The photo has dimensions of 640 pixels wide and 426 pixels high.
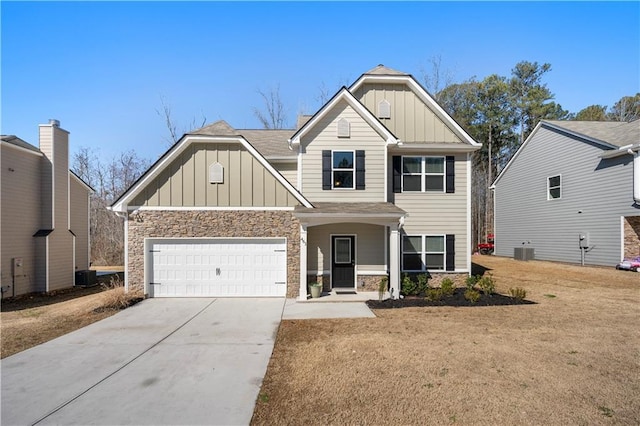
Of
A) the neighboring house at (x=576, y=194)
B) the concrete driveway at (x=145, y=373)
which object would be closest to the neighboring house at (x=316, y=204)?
the concrete driveway at (x=145, y=373)

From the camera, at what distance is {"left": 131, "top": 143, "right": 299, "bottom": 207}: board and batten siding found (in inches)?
467

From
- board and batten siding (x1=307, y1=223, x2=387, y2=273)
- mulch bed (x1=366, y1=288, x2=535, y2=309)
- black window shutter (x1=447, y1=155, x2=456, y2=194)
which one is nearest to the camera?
mulch bed (x1=366, y1=288, x2=535, y2=309)

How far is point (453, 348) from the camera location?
668 centimetres

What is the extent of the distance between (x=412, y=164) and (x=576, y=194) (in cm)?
1220

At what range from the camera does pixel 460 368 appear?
5.71 meters

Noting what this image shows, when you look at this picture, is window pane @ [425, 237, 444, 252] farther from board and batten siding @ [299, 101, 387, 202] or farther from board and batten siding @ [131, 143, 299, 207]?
board and batten siding @ [131, 143, 299, 207]

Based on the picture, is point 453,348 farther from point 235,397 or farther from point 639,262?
point 639,262

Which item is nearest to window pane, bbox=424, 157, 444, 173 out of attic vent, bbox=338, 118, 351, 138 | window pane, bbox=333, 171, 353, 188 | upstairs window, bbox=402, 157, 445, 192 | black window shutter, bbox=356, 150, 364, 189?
upstairs window, bbox=402, 157, 445, 192

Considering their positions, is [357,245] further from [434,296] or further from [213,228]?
[213,228]

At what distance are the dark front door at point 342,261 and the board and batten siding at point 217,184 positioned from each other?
2.35 metres

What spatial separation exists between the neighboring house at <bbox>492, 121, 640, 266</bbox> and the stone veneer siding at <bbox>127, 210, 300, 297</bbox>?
16.1 meters

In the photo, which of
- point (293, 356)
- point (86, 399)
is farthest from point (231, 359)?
point (86, 399)

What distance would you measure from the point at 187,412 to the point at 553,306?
10.2 meters

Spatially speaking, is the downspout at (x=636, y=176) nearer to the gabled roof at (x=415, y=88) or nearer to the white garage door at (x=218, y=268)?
the gabled roof at (x=415, y=88)
